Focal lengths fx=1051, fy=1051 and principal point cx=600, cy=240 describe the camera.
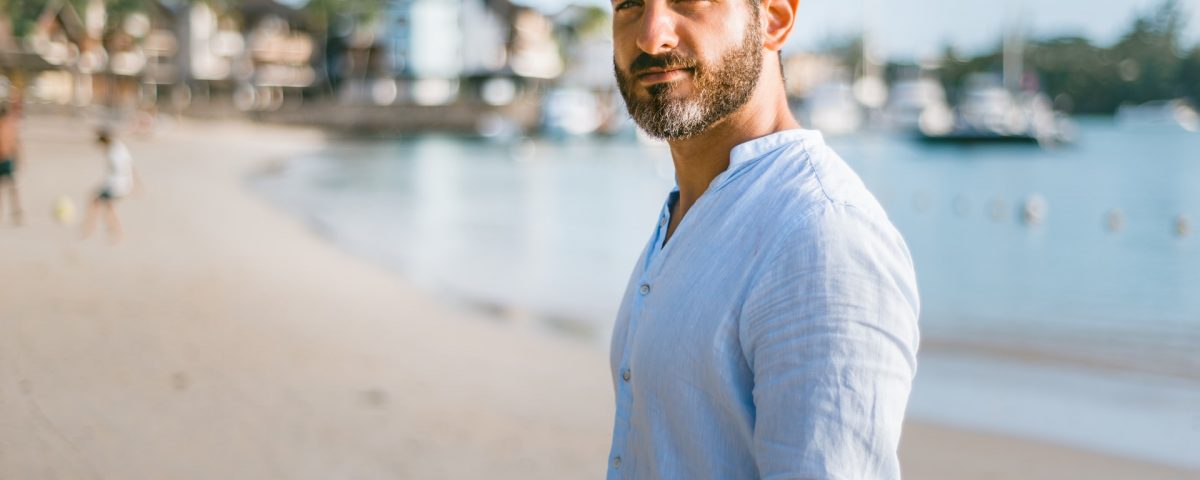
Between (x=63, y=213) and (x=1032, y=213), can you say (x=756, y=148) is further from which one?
(x=1032, y=213)

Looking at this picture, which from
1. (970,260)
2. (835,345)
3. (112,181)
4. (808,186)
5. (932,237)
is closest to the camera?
(835,345)

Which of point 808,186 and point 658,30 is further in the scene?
point 658,30

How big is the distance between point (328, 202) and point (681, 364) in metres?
30.3

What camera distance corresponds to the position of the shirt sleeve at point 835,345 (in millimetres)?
1371

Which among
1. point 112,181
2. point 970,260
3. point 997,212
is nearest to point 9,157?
point 112,181

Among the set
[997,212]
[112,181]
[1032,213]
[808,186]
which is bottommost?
[997,212]

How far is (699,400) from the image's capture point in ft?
5.11

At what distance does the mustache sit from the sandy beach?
4.89m

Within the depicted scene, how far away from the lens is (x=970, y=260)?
23.1m

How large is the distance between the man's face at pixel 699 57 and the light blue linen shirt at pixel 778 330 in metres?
0.10

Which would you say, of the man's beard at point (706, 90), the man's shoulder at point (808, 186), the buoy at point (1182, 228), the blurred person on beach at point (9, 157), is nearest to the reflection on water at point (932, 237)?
the buoy at point (1182, 228)

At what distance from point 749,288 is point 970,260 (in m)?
23.1

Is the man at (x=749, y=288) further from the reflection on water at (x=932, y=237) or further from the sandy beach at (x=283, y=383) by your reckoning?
the reflection on water at (x=932, y=237)

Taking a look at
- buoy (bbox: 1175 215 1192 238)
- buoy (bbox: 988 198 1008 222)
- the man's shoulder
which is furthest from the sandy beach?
buoy (bbox: 988 198 1008 222)
